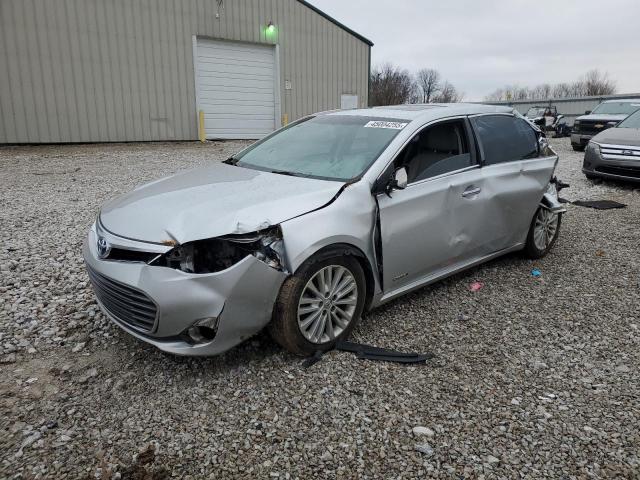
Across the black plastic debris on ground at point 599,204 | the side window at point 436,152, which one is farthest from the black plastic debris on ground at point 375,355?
the black plastic debris on ground at point 599,204

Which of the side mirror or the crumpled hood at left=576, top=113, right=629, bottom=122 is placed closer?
the side mirror

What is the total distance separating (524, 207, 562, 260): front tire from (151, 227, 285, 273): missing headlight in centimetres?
315

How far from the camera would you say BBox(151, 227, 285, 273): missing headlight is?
9.12ft

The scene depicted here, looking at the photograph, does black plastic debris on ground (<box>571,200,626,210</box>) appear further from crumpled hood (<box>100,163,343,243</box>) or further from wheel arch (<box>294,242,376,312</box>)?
crumpled hood (<box>100,163,343,243</box>)

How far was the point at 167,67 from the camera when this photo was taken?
16.2m

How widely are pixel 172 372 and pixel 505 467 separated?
1.94 meters

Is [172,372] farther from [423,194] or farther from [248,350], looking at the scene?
[423,194]

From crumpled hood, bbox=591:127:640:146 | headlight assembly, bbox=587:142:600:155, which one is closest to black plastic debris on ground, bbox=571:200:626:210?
crumpled hood, bbox=591:127:640:146

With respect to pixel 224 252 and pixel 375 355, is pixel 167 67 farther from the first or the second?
pixel 375 355

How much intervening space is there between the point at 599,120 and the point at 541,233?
13574 mm

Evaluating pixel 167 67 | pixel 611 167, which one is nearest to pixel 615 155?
pixel 611 167

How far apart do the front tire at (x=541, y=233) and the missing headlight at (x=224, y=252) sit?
3154 millimetres

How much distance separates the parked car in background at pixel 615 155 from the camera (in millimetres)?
9039

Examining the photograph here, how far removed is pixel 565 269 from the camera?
500 centimetres
